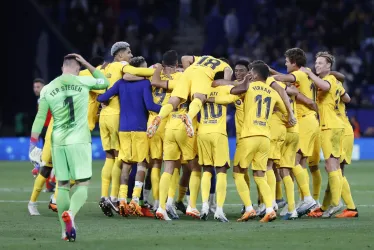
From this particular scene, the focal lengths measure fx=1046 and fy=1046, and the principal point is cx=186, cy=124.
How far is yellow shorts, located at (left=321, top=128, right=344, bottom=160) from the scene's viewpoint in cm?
1551

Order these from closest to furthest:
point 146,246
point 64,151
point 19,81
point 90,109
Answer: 1. point 146,246
2. point 64,151
3. point 90,109
4. point 19,81

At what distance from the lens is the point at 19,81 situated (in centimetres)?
3158

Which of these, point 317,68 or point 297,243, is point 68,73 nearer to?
point 297,243

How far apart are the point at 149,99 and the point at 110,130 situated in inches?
42.1

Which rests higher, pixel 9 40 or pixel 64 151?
pixel 9 40

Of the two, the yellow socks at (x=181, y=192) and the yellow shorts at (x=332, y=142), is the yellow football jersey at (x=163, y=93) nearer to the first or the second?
the yellow socks at (x=181, y=192)

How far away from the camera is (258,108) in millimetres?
14539

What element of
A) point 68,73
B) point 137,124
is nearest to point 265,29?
point 137,124

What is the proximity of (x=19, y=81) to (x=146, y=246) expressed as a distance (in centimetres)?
2064

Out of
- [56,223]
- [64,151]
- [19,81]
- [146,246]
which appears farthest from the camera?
[19,81]

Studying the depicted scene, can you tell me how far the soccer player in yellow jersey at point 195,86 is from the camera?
1440cm

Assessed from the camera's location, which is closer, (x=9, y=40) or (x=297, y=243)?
(x=297, y=243)

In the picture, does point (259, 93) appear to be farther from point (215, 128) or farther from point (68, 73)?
point (68, 73)

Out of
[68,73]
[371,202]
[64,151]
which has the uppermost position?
[68,73]
